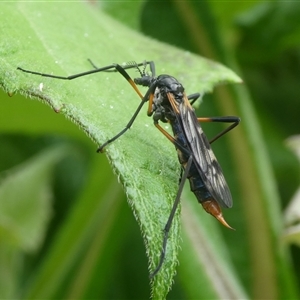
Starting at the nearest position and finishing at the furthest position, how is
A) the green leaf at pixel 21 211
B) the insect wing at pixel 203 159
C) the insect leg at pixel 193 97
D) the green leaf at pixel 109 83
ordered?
the green leaf at pixel 109 83 → the insect wing at pixel 203 159 → the insect leg at pixel 193 97 → the green leaf at pixel 21 211

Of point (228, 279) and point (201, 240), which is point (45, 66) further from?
point (228, 279)

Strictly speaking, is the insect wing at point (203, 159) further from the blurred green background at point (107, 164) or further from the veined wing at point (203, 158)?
the blurred green background at point (107, 164)

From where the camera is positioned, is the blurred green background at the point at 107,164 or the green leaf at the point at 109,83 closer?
the green leaf at the point at 109,83

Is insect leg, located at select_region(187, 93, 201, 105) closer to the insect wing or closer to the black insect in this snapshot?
the black insect

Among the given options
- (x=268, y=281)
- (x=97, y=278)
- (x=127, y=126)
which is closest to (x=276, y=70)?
(x=268, y=281)

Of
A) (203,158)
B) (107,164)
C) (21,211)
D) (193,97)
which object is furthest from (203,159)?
(21,211)

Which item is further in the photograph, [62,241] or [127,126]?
[62,241]

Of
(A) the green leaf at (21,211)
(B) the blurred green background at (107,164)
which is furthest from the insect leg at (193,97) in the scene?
(A) the green leaf at (21,211)
